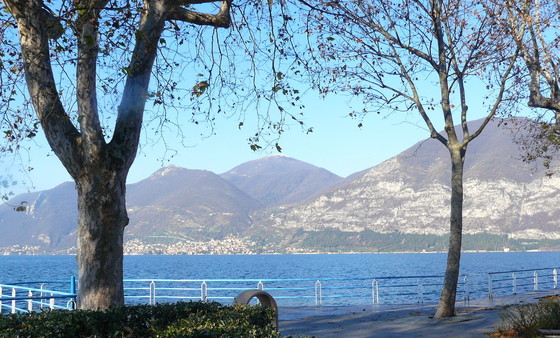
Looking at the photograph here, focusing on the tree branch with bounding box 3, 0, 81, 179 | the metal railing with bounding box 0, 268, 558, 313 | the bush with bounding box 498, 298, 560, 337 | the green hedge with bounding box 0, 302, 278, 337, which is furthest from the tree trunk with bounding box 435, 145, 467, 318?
the tree branch with bounding box 3, 0, 81, 179

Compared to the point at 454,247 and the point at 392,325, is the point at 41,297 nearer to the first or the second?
the point at 392,325

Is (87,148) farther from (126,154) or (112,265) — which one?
(112,265)

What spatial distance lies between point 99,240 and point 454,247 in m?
9.37

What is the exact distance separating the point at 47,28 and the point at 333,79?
9.19 m

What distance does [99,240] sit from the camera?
831 cm

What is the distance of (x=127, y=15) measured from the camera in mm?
9344

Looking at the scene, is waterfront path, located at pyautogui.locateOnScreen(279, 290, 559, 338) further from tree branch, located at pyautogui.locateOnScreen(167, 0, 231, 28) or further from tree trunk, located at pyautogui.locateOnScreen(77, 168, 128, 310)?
tree branch, located at pyautogui.locateOnScreen(167, 0, 231, 28)

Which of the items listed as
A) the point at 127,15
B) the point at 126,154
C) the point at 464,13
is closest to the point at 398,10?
the point at 464,13

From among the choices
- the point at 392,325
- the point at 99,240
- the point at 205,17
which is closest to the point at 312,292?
the point at 392,325

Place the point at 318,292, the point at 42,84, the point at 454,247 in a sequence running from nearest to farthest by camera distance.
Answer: the point at 42,84 → the point at 454,247 → the point at 318,292

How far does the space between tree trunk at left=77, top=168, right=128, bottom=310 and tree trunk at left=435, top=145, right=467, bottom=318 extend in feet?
29.1

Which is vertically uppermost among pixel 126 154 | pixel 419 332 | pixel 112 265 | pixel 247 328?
pixel 126 154

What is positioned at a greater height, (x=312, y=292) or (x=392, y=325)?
(x=392, y=325)

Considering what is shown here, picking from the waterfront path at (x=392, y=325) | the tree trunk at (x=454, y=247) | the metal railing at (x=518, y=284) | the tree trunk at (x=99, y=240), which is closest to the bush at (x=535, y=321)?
the waterfront path at (x=392, y=325)
